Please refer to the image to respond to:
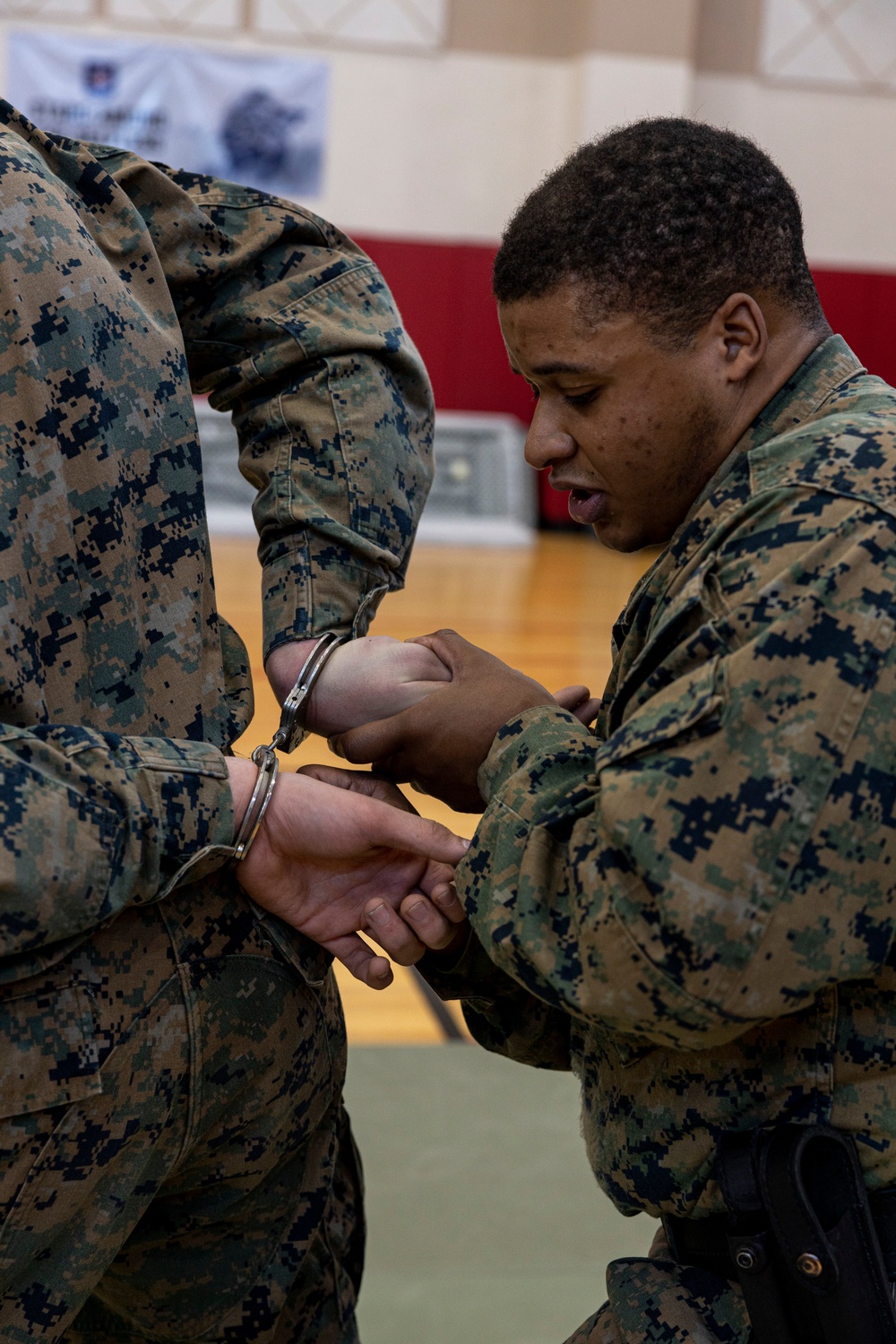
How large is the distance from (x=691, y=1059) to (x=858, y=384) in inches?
26.0

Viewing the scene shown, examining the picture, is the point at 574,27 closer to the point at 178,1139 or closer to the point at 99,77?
the point at 99,77

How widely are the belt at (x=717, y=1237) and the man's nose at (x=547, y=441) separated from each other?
2.43ft

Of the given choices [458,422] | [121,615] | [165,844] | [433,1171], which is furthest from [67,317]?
[458,422]

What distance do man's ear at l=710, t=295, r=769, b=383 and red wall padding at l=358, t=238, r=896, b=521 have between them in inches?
352

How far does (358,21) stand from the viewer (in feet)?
32.1

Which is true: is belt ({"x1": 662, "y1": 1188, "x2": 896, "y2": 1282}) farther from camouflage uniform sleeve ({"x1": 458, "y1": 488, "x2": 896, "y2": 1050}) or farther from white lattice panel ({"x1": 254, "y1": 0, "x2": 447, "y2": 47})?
white lattice panel ({"x1": 254, "y1": 0, "x2": 447, "y2": 47})

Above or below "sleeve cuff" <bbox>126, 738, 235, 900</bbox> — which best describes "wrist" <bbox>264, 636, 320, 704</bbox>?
below

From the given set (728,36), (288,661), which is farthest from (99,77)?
(288,661)

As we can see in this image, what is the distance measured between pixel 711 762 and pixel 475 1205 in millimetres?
1718

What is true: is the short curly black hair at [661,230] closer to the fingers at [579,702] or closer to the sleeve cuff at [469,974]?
the fingers at [579,702]

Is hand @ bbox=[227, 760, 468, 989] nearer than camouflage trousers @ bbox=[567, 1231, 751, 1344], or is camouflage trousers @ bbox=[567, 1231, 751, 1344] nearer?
camouflage trousers @ bbox=[567, 1231, 751, 1344]

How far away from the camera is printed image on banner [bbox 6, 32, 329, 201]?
9.62 metres

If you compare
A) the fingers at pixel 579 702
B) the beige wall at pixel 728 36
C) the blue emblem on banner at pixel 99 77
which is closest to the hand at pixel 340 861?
the fingers at pixel 579 702

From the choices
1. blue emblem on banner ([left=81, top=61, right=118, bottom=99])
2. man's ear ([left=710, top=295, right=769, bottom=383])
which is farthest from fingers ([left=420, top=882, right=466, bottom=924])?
blue emblem on banner ([left=81, top=61, right=118, bottom=99])
